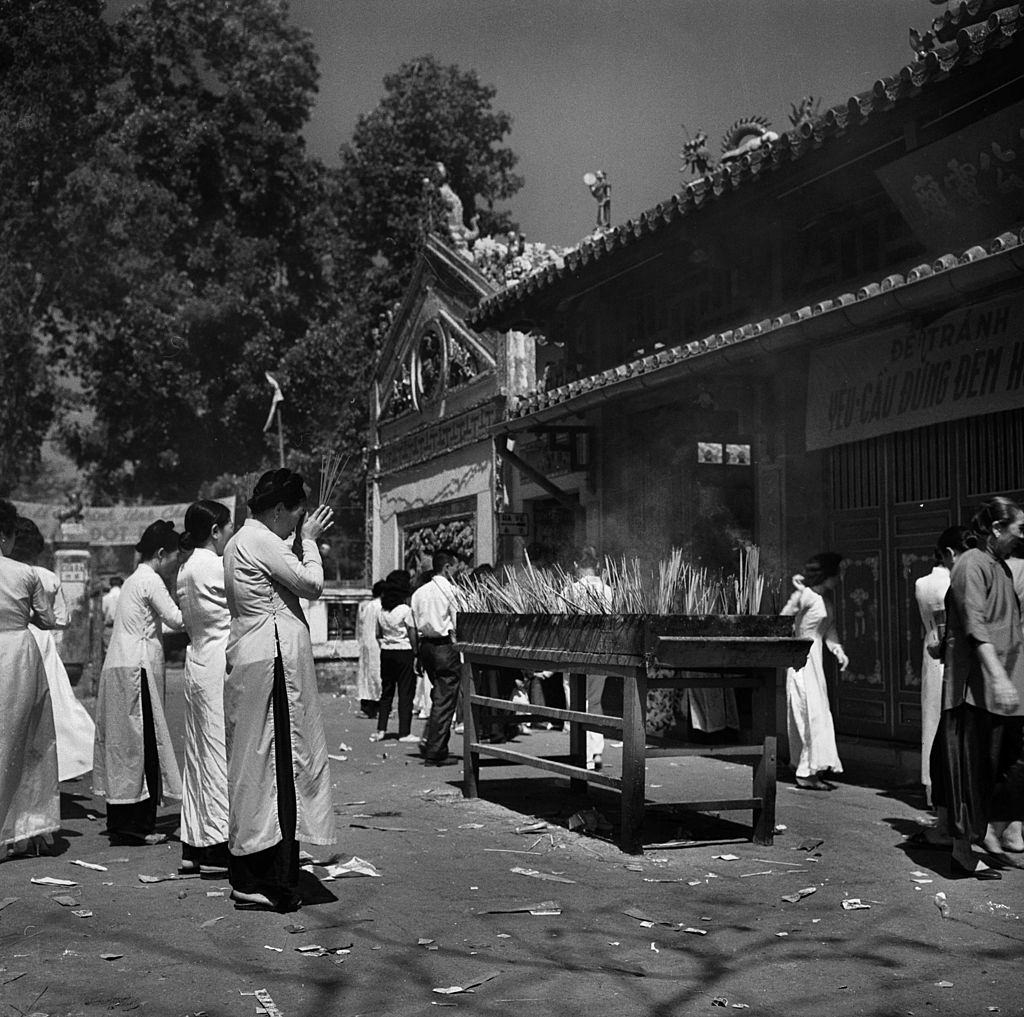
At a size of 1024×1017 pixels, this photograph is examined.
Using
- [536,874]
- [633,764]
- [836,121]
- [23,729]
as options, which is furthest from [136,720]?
[836,121]

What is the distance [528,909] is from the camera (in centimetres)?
545

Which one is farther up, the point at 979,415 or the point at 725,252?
the point at 725,252

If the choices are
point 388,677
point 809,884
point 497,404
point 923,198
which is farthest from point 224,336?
point 809,884

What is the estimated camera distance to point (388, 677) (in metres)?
12.8

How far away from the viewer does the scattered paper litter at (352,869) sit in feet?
20.1

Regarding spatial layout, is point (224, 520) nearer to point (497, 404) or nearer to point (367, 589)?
point (497, 404)

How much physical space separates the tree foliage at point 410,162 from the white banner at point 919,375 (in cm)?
1933

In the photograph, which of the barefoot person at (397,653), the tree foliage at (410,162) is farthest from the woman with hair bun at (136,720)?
the tree foliage at (410,162)

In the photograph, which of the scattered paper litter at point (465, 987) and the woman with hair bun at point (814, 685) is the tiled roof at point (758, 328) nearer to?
the woman with hair bun at point (814, 685)

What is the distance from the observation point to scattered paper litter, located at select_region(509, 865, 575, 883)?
609 centimetres

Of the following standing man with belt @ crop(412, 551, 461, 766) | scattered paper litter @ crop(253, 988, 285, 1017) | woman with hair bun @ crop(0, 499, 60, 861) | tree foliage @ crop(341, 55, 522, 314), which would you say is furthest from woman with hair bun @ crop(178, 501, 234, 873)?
tree foliage @ crop(341, 55, 522, 314)

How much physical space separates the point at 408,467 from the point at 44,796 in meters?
15.6

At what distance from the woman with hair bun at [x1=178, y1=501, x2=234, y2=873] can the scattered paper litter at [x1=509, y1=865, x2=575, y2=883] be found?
1.45m

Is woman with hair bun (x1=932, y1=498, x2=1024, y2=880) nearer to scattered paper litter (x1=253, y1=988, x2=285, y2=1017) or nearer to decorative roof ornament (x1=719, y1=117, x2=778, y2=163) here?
scattered paper litter (x1=253, y1=988, x2=285, y2=1017)
